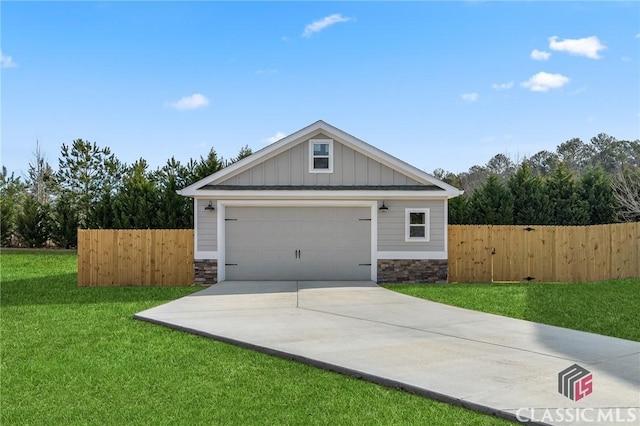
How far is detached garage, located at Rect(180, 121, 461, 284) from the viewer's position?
14828 mm

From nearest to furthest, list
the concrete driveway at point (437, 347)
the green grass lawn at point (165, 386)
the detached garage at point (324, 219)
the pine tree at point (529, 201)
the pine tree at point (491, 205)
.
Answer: the green grass lawn at point (165, 386) < the concrete driveway at point (437, 347) < the detached garage at point (324, 219) < the pine tree at point (491, 205) < the pine tree at point (529, 201)

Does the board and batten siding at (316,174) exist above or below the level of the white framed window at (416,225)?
above

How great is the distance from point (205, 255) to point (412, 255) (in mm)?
5959

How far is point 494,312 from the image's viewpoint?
9922 millimetres

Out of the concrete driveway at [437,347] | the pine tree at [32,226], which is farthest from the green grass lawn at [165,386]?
the pine tree at [32,226]

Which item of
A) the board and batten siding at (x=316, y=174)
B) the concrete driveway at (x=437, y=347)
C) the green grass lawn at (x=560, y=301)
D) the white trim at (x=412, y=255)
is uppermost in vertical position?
the board and batten siding at (x=316, y=174)

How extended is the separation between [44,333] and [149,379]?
3516mm

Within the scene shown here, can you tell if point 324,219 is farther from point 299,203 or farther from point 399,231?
point 399,231

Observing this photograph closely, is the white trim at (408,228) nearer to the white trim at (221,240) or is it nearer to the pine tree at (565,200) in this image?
the white trim at (221,240)

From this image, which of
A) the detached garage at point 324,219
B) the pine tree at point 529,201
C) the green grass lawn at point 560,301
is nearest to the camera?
the green grass lawn at point 560,301

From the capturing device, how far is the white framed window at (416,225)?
48.9 ft

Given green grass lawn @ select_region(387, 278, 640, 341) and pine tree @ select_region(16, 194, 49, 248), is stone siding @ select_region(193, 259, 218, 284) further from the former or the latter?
pine tree @ select_region(16, 194, 49, 248)

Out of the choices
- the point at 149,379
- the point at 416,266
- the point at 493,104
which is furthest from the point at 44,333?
the point at 493,104

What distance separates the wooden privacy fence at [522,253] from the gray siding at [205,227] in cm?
707
